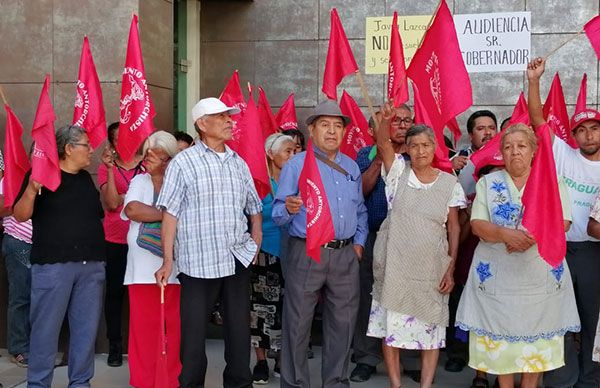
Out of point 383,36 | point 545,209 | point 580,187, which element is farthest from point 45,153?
point 383,36

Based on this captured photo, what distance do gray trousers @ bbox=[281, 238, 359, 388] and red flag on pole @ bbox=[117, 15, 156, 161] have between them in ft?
4.40

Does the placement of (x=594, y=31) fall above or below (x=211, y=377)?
above

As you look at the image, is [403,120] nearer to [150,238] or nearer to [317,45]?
[150,238]

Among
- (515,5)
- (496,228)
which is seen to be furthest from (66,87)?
(515,5)

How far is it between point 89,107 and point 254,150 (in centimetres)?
123

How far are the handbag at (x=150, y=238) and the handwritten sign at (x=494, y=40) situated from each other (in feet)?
11.7

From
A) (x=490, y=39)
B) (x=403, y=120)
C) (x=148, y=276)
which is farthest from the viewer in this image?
(x=490, y=39)

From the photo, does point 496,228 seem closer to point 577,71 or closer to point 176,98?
point 577,71

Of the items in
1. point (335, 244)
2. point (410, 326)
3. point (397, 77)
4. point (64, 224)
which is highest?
point (397, 77)

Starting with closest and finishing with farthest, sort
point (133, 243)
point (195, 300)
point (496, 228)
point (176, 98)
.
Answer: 1. point (496, 228)
2. point (195, 300)
3. point (133, 243)
4. point (176, 98)

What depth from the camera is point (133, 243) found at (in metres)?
5.53

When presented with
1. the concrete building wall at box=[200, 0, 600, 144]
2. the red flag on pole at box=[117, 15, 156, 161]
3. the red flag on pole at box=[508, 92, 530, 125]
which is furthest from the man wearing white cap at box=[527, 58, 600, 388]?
the red flag on pole at box=[117, 15, 156, 161]

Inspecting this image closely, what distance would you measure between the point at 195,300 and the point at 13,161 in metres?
1.52

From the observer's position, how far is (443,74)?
5590mm
